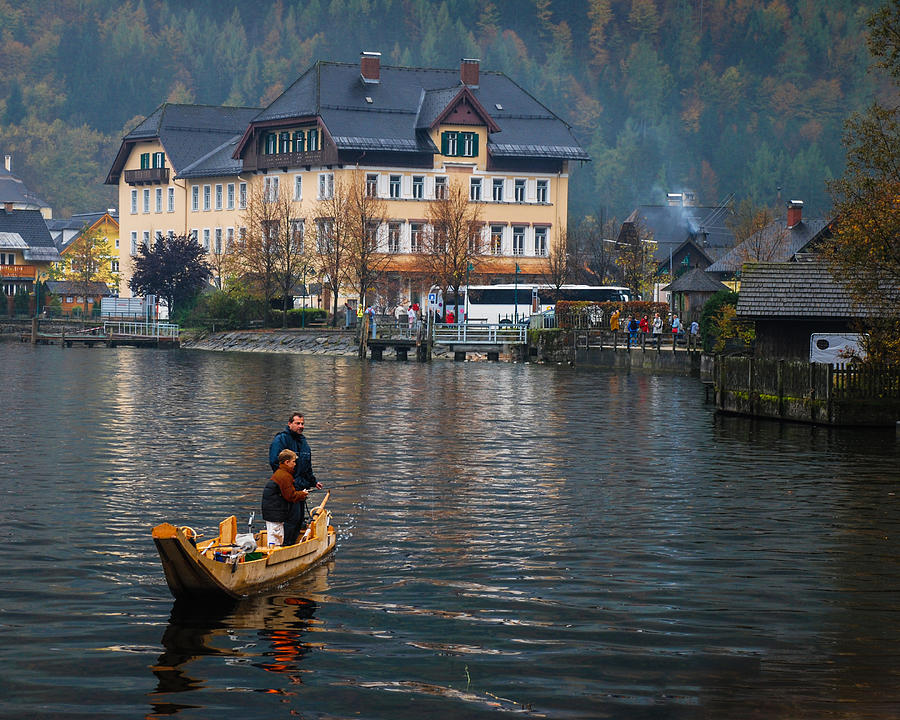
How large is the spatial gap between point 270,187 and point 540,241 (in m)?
22.5

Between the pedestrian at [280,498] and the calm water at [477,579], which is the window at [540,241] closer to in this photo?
the calm water at [477,579]

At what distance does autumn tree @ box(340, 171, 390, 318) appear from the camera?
11338cm

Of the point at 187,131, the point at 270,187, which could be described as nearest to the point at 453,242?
the point at 270,187

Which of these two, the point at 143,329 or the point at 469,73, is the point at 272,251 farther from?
the point at 469,73

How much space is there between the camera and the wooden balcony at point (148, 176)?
5615 inches

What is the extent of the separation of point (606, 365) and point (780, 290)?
116ft

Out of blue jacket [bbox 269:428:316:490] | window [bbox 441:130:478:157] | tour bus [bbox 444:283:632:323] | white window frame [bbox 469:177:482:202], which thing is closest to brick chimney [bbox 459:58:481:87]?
window [bbox 441:130:478:157]

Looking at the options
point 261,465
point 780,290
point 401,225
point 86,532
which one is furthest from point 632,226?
point 86,532

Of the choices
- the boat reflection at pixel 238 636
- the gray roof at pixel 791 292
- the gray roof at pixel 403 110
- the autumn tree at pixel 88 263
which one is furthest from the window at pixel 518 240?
the boat reflection at pixel 238 636

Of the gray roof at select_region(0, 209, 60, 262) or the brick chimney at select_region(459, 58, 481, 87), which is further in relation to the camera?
the gray roof at select_region(0, 209, 60, 262)

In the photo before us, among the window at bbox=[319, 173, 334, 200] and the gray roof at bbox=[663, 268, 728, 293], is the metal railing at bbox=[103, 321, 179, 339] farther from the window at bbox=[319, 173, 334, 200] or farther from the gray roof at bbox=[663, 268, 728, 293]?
the gray roof at bbox=[663, 268, 728, 293]

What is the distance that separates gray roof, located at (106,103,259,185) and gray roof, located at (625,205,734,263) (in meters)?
41.3

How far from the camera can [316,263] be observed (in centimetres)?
12062

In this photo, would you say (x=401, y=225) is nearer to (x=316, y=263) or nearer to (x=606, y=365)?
(x=316, y=263)
